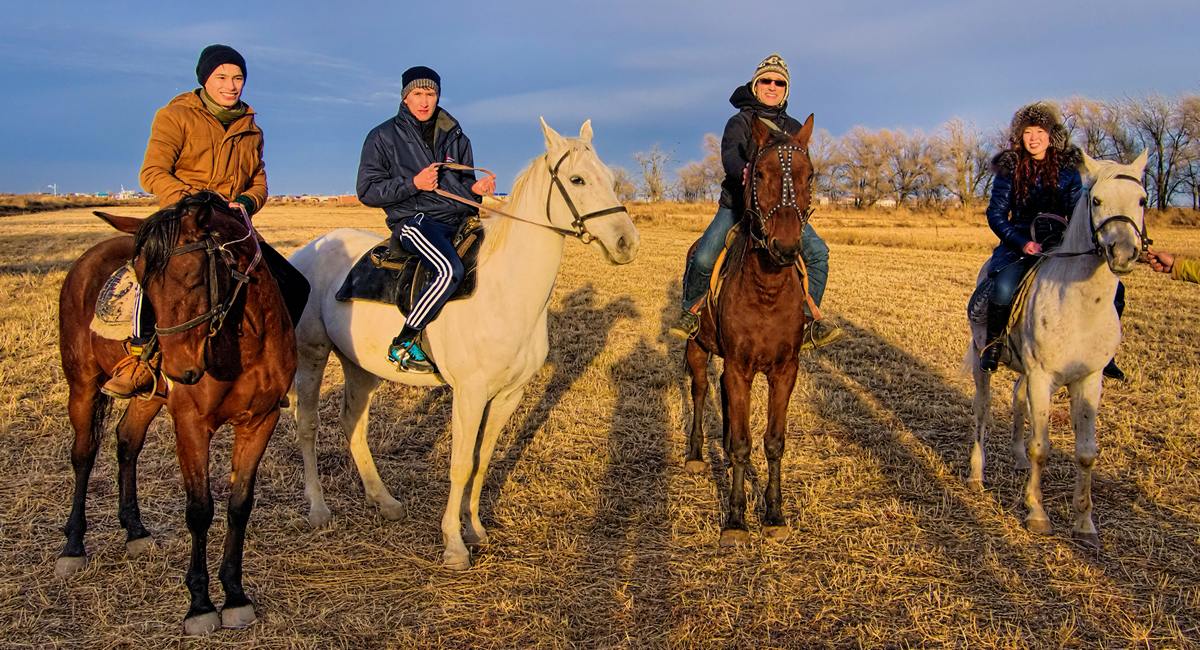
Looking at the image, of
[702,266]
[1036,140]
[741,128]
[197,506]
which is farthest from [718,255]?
[197,506]

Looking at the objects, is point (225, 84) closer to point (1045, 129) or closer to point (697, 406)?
point (697, 406)

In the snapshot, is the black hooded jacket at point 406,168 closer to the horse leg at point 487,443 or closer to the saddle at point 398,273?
the saddle at point 398,273

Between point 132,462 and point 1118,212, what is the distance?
269 inches

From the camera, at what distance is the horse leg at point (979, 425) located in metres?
6.38

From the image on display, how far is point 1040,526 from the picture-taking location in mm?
5414

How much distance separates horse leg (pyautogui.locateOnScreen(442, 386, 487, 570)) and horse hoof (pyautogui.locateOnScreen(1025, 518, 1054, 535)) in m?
4.06

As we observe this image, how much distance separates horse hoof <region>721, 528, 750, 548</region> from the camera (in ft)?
17.4

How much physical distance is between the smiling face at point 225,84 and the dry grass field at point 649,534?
9.78ft

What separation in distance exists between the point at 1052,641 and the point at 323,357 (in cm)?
527

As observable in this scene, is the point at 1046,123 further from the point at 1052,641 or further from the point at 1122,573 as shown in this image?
the point at 1052,641

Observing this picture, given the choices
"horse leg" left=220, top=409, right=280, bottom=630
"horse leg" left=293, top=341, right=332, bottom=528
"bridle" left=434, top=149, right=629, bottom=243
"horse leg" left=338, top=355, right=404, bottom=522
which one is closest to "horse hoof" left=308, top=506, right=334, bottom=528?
"horse leg" left=293, top=341, right=332, bottom=528

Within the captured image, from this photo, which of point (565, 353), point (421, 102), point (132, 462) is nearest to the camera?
point (132, 462)

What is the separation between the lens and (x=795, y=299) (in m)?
5.39

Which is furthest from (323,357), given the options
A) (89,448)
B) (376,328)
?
(89,448)
